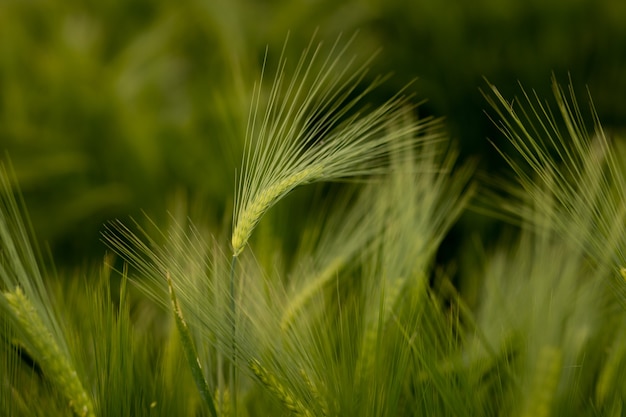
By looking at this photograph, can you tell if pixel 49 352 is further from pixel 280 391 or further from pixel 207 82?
pixel 207 82

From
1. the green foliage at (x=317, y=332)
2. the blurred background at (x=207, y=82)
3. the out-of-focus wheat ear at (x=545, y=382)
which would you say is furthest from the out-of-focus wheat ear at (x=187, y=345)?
the blurred background at (x=207, y=82)

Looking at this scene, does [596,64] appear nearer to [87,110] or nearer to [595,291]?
[595,291]

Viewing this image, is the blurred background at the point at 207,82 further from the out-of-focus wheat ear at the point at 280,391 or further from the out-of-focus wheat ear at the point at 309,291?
the out-of-focus wheat ear at the point at 280,391

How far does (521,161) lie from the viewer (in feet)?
2.35

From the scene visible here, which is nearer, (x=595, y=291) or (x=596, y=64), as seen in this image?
(x=595, y=291)

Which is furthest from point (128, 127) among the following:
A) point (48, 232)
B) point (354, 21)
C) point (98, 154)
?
point (354, 21)

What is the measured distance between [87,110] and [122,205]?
14 centimetres

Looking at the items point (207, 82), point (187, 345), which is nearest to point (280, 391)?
point (187, 345)

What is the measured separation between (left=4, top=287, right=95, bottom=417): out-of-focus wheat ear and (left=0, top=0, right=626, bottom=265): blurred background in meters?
0.31

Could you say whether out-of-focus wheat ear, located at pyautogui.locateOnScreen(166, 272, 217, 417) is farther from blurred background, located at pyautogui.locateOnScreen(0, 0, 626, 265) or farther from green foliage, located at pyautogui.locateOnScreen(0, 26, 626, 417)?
blurred background, located at pyautogui.locateOnScreen(0, 0, 626, 265)

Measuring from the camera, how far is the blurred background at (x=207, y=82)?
689 millimetres

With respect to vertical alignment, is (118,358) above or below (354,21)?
below

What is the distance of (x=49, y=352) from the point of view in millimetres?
311

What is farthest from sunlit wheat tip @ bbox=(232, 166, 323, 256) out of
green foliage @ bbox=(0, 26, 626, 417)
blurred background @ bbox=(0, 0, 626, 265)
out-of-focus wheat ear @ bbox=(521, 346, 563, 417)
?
blurred background @ bbox=(0, 0, 626, 265)
